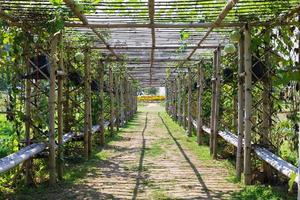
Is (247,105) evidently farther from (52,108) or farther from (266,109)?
(52,108)

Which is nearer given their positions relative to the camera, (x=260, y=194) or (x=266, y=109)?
(x=260, y=194)

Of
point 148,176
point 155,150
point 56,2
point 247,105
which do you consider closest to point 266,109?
point 247,105

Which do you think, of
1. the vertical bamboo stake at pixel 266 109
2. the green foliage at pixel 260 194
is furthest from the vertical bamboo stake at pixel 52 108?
the vertical bamboo stake at pixel 266 109

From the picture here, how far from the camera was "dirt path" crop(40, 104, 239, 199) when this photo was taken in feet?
20.7

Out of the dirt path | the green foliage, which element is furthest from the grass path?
the green foliage

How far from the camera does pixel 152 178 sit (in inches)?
295

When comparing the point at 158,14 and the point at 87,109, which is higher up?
the point at 158,14

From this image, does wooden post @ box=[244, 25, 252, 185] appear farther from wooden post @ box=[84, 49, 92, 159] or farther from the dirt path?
wooden post @ box=[84, 49, 92, 159]

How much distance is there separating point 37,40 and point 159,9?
6.69 feet

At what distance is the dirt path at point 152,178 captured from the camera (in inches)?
249

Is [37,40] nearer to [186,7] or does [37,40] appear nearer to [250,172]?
[186,7]

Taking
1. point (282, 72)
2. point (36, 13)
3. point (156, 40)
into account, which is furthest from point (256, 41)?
point (156, 40)

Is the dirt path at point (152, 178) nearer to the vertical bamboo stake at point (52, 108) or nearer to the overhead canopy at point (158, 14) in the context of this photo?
the vertical bamboo stake at point (52, 108)

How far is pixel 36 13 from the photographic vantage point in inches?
256
